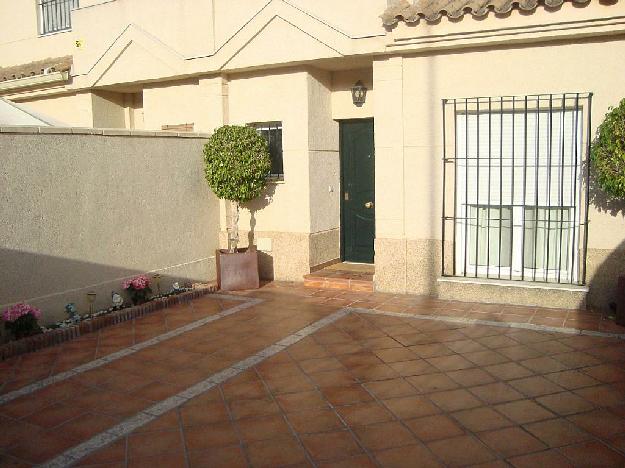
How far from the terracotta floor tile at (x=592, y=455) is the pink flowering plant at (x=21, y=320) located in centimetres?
573

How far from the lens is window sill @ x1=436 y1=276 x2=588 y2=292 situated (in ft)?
24.7

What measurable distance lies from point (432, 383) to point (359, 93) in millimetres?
5632

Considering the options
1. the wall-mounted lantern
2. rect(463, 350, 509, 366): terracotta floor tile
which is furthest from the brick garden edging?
rect(463, 350, 509, 366): terracotta floor tile

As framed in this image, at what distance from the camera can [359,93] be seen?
9.63m

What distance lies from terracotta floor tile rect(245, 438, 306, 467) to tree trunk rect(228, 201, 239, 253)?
532 cm

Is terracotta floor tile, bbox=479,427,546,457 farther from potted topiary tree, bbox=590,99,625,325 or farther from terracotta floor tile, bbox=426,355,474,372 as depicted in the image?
potted topiary tree, bbox=590,99,625,325

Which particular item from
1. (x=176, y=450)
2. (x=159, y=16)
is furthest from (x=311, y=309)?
(x=159, y=16)

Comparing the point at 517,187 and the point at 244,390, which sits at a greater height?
the point at 517,187

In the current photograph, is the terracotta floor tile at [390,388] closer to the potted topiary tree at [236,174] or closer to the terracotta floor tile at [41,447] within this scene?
the terracotta floor tile at [41,447]

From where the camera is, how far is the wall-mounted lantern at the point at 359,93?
380 inches

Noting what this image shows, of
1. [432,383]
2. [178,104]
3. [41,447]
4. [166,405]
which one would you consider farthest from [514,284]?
[178,104]

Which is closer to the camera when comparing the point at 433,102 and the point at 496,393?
the point at 496,393

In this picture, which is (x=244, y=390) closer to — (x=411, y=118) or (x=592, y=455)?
(x=592, y=455)


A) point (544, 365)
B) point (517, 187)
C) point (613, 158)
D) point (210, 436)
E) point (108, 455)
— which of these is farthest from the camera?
point (517, 187)
